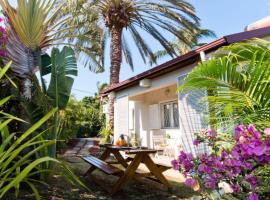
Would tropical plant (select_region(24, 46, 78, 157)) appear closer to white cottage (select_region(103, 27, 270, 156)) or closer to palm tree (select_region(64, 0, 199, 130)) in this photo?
white cottage (select_region(103, 27, 270, 156))

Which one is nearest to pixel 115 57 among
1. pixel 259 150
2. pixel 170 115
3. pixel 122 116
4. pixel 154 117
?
pixel 122 116

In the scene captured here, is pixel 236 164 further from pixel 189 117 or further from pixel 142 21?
pixel 142 21

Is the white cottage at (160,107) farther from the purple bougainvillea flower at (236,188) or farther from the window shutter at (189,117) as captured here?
the purple bougainvillea flower at (236,188)

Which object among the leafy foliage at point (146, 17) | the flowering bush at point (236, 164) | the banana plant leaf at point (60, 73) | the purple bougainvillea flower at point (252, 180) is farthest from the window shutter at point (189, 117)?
the leafy foliage at point (146, 17)

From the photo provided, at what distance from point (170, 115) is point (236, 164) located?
10.2m

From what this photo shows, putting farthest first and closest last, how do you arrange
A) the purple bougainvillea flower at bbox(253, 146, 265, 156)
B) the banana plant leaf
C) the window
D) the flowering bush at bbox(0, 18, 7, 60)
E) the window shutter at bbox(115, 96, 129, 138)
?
the window shutter at bbox(115, 96, 129, 138) → the window → the banana plant leaf → the flowering bush at bbox(0, 18, 7, 60) → the purple bougainvillea flower at bbox(253, 146, 265, 156)

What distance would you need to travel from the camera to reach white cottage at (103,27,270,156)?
7.85 meters

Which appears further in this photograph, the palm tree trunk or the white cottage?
the palm tree trunk

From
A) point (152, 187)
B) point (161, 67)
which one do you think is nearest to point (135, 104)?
point (161, 67)

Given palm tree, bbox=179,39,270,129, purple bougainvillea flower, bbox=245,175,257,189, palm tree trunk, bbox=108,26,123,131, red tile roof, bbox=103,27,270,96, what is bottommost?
purple bougainvillea flower, bbox=245,175,257,189

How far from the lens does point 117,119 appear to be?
45.3 feet

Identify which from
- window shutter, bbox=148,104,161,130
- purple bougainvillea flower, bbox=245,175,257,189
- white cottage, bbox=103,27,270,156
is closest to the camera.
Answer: purple bougainvillea flower, bbox=245,175,257,189

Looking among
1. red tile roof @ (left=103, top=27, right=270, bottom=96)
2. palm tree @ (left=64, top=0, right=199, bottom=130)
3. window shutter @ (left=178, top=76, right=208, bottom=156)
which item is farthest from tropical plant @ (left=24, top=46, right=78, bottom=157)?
palm tree @ (left=64, top=0, right=199, bottom=130)

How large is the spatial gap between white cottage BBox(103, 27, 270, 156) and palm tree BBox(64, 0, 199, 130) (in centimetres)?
159
